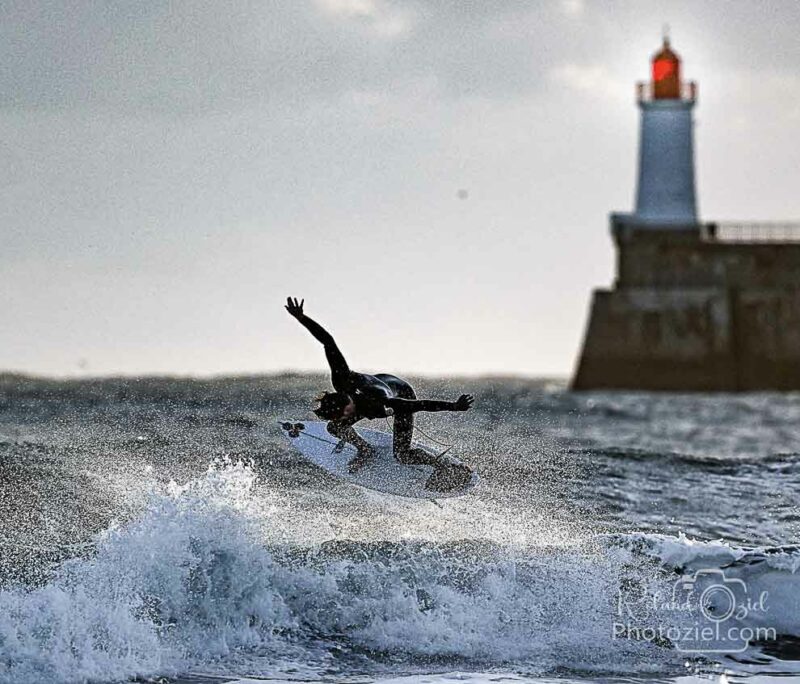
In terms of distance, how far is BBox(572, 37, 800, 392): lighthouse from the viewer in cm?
5512

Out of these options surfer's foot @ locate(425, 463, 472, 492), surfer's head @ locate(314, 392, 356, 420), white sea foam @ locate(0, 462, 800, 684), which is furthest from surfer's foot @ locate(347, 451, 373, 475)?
surfer's head @ locate(314, 392, 356, 420)

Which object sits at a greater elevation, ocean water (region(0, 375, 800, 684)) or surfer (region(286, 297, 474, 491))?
surfer (region(286, 297, 474, 491))

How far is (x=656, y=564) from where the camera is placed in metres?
10.8

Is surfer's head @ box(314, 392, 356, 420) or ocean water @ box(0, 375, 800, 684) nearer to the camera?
ocean water @ box(0, 375, 800, 684)

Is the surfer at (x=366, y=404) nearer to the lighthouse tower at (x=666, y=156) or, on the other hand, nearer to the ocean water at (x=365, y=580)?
the ocean water at (x=365, y=580)

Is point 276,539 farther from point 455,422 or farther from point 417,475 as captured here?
point 455,422

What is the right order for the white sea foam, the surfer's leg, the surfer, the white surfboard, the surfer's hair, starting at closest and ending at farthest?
the white sea foam
the surfer
the surfer's hair
the surfer's leg
the white surfboard

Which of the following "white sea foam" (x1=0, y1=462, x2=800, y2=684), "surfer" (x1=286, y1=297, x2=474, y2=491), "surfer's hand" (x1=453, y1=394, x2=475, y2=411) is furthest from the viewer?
"surfer" (x1=286, y1=297, x2=474, y2=491)

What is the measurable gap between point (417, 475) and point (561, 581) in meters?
1.80

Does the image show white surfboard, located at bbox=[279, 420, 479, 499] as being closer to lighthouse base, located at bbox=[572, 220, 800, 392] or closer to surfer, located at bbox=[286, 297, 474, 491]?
surfer, located at bbox=[286, 297, 474, 491]

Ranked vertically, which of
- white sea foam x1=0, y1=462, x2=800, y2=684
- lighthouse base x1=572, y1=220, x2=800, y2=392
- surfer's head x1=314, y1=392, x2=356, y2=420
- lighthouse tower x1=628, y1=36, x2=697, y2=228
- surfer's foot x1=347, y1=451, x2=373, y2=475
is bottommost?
white sea foam x1=0, y1=462, x2=800, y2=684

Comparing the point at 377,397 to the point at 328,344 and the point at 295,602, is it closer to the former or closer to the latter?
the point at 328,344

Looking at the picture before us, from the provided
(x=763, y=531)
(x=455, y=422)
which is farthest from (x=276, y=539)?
(x=455, y=422)

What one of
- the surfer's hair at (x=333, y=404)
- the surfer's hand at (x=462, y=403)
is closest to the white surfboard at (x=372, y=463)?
the surfer's hair at (x=333, y=404)
